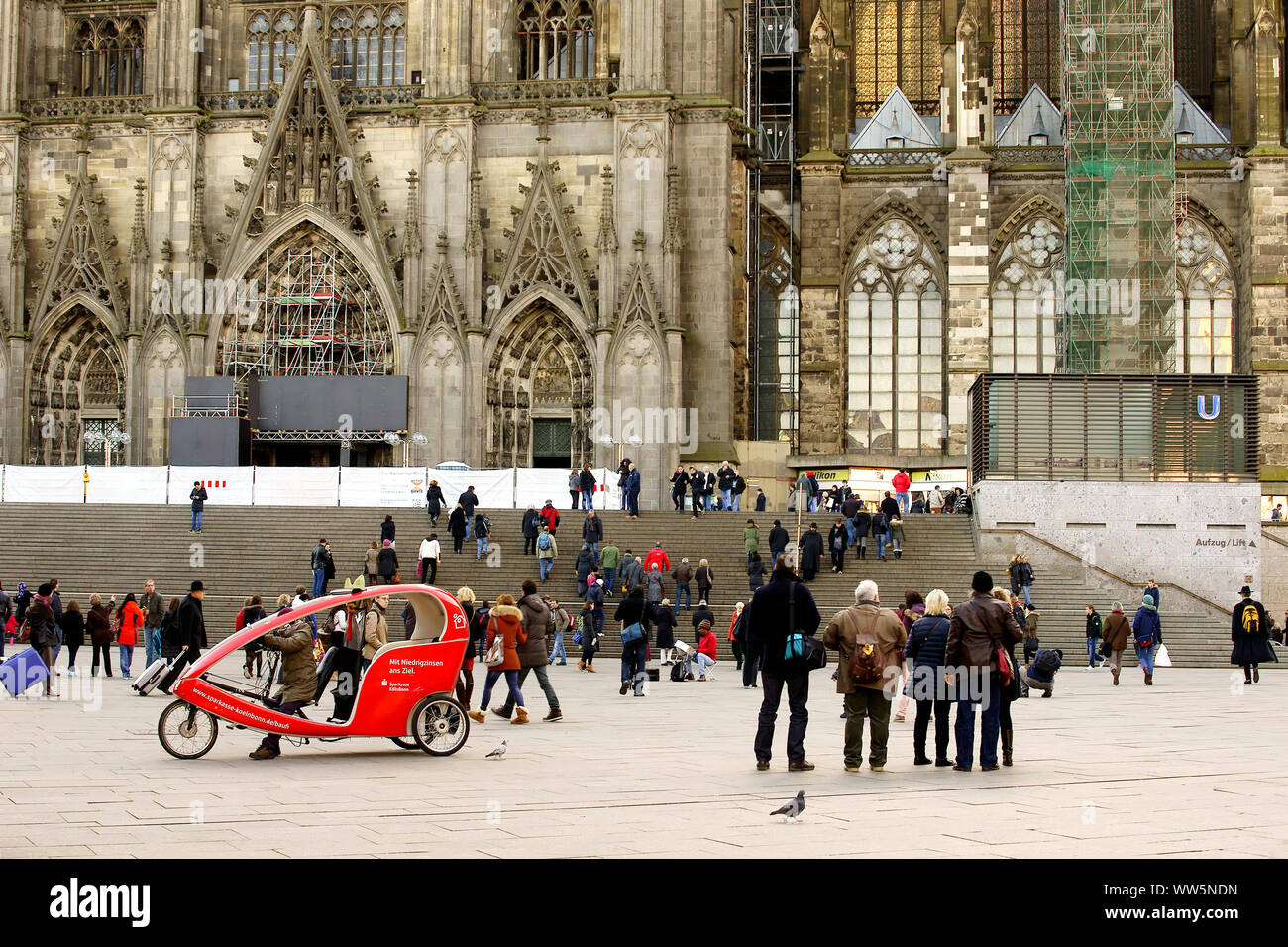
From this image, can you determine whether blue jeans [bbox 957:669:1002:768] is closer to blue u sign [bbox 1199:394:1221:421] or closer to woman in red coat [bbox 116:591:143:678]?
woman in red coat [bbox 116:591:143:678]

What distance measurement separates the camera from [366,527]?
106 ft

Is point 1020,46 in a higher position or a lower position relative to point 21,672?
higher

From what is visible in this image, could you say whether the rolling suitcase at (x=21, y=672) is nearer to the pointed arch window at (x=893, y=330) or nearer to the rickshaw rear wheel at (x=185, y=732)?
the rickshaw rear wheel at (x=185, y=732)

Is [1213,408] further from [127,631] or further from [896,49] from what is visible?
[896,49]


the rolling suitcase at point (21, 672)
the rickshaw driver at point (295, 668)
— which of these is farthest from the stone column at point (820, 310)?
the rickshaw driver at point (295, 668)

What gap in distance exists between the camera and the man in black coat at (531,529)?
30.1 m

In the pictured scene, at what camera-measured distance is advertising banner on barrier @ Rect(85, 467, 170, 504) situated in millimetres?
34906

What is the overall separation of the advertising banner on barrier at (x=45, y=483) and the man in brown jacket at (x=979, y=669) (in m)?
27.1

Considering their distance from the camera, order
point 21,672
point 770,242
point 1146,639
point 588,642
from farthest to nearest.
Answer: point 770,242, point 588,642, point 1146,639, point 21,672

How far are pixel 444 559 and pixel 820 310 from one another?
18.4 meters

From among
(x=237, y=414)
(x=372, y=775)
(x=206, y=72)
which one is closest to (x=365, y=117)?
(x=206, y=72)

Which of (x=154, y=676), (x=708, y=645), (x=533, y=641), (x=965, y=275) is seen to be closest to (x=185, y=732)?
(x=154, y=676)

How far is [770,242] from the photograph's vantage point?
48.5m
